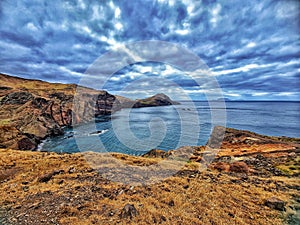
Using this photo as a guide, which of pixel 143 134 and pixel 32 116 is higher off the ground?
pixel 32 116

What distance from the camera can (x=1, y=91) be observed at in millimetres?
61156

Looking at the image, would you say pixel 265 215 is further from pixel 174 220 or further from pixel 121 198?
pixel 121 198

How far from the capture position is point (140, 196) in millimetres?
6660

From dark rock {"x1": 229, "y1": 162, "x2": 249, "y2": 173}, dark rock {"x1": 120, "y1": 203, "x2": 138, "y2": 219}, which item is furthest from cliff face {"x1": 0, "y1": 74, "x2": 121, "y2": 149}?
dark rock {"x1": 229, "y1": 162, "x2": 249, "y2": 173}

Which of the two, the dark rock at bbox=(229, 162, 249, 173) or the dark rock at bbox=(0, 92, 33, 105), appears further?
the dark rock at bbox=(0, 92, 33, 105)

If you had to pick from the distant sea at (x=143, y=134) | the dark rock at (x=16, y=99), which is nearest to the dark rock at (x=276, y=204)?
the distant sea at (x=143, y=134)

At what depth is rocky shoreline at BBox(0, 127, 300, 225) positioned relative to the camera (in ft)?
17.0

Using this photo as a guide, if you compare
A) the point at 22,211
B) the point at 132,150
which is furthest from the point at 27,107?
the point at 22,211

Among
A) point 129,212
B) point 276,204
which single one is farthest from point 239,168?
point 129,212

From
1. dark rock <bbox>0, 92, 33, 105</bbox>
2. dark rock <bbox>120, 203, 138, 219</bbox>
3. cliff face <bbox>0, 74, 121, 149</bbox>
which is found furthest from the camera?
dark rock <bbox>0, 92, 33, 105</bbox>

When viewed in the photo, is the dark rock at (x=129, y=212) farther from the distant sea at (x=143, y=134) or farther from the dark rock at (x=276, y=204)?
the distant sea at (x=143, y=134)

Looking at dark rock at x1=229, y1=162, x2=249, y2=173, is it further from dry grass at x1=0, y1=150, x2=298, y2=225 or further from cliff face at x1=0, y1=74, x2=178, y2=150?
cliff face at x1=0, y1=74, x2=178, y2=150

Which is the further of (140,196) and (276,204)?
(140,196)

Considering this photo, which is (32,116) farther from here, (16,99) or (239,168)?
(239,168)
